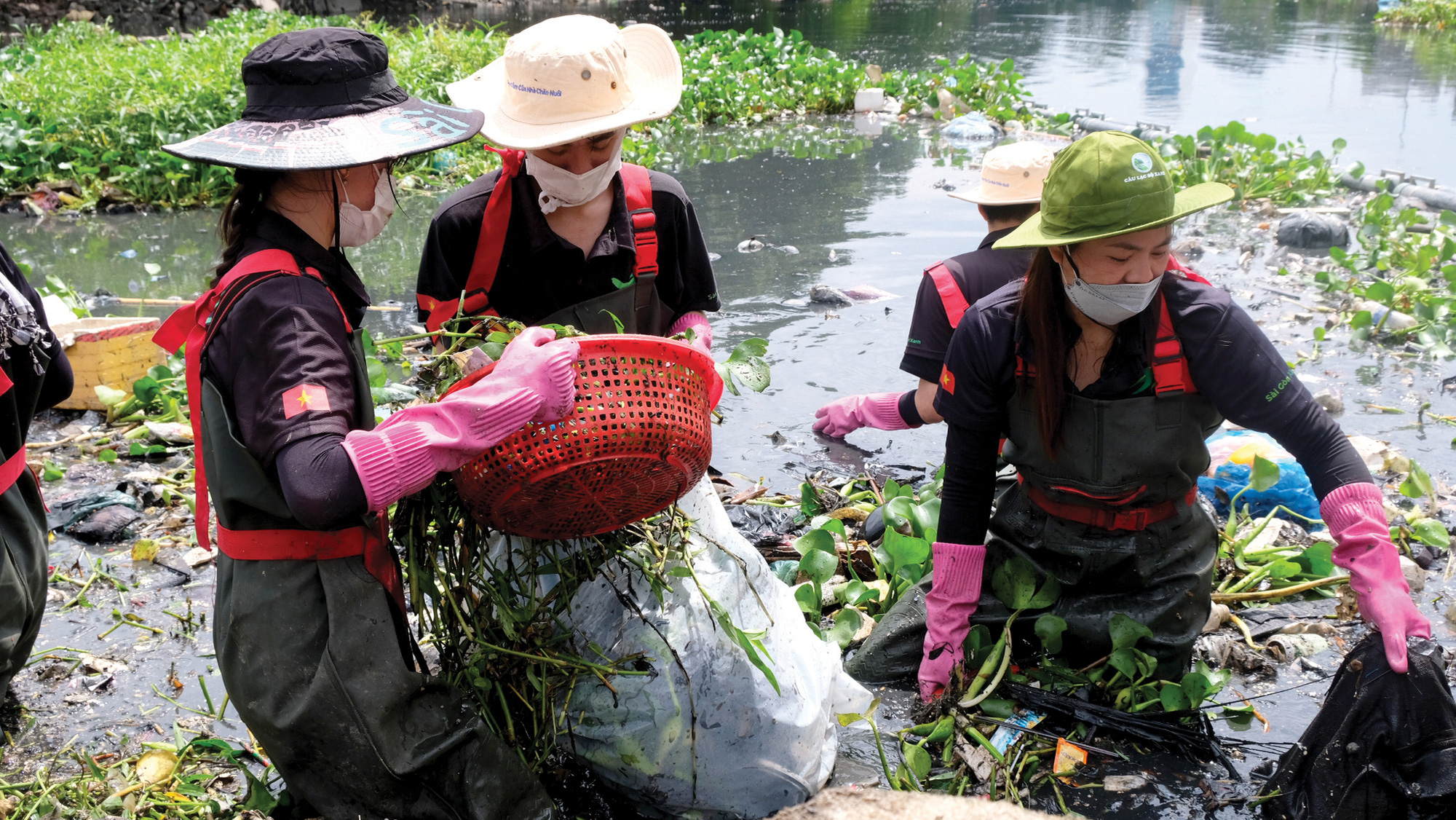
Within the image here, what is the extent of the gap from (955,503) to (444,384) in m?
1.19

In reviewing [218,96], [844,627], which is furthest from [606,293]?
[218,96]

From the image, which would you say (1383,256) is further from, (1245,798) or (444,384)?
(444,384)

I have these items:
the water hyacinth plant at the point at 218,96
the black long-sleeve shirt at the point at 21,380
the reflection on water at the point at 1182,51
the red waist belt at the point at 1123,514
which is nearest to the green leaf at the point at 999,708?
the red waist belt at the point at 1123,514

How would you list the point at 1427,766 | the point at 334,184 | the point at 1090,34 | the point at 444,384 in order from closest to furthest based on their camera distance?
the point at 334,184 < the point at 1427,766 < the point at 444,384 < the point at 1090,34

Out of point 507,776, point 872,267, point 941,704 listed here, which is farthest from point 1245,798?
point 872,267

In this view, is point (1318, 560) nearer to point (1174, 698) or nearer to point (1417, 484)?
point (1417, 484)

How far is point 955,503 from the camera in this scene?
8.40 feet

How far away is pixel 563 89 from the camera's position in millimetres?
2432

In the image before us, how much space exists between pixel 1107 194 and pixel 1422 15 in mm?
21878

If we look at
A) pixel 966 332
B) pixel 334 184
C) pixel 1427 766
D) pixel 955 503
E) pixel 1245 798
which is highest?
pixel 334 184

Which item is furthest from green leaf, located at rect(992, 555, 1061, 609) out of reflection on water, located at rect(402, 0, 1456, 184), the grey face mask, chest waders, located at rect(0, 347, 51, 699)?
reflection on water, located at rect(402, 0, 1456, 184)

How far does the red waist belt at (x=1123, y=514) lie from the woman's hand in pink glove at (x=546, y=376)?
142 centimetres

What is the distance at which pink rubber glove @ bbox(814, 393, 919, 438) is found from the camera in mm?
3908

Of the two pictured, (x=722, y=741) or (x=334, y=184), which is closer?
(x=334, y=184)
